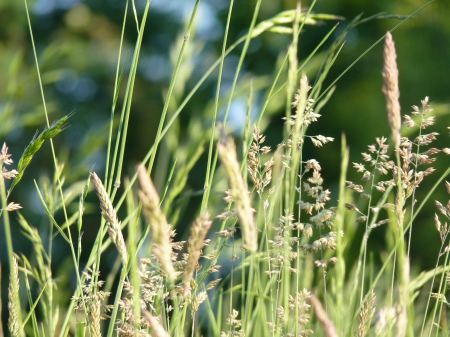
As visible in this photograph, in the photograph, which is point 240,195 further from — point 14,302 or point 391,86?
point 14,302

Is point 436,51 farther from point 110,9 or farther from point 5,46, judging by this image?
point 5,46

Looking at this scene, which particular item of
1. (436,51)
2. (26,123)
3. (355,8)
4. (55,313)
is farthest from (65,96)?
(55,313)

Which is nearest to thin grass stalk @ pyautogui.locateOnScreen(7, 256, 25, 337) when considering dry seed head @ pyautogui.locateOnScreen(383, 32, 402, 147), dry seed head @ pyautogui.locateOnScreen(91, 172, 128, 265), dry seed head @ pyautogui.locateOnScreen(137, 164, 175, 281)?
dry seed head @ pyautogui.locateOnScreen(91, 172, 128, 265)

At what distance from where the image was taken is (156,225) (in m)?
0.44

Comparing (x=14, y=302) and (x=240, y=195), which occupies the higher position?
(x=240, y=195)

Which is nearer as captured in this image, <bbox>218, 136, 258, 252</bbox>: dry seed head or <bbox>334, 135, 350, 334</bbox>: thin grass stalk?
<bbox>218, 136, 258, 252</bbox>: dry seed head

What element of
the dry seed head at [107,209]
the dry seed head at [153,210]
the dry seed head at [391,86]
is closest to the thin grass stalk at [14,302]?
the dry seed head at [107,209]

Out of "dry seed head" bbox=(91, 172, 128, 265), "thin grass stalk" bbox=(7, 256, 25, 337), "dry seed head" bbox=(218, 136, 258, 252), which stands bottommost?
"thin grass stalk" bbox=(7, 256, 25, 337)

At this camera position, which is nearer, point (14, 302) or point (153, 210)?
point (153, 210)

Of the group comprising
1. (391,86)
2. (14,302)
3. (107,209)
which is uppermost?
(391,86)

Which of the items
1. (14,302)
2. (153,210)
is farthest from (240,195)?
(14,302)

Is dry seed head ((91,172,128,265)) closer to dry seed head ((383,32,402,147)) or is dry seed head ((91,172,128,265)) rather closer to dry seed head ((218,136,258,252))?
Result: dry seed head ((218,136,258,252))

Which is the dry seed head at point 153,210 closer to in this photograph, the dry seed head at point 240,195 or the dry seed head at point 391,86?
Answer: the dry seed head at point 240,195

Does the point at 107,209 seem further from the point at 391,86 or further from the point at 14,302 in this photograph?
the point at 391,86
